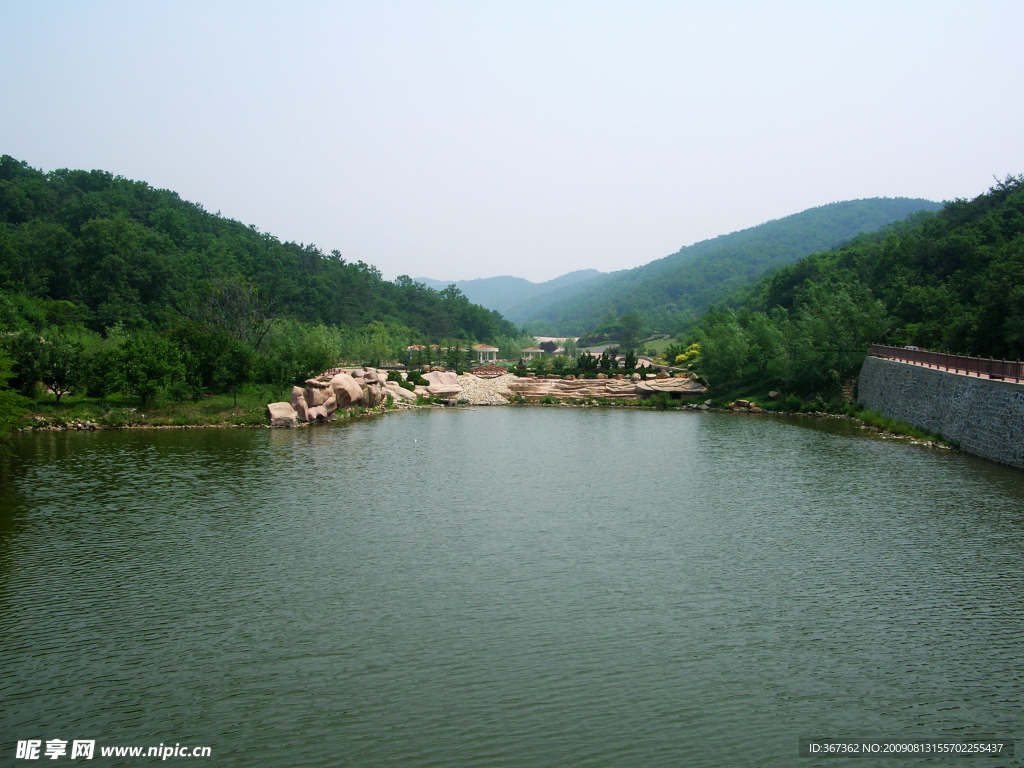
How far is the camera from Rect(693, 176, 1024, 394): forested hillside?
123 feet

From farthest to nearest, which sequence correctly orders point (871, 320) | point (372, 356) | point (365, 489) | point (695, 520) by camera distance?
1. point (372, 356)
2. point (871, 320)
3. point (365, 489)
4. point (695, 520)

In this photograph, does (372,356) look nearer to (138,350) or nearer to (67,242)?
(67,242)

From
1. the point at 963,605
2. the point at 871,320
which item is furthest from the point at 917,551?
the point at 871,320

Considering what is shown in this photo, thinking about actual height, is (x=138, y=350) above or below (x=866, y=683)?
above

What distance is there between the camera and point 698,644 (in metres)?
12.2

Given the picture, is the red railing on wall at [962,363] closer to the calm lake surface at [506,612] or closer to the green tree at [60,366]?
the calm lake surface at [506,612]

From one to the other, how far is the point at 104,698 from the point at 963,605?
15.1 metres

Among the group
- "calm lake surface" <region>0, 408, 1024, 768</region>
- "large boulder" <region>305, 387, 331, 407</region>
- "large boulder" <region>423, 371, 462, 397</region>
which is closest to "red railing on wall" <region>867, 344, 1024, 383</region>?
"calm lake surface" <region>0, 408, 1024, 768</region>

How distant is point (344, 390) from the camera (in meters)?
44.7

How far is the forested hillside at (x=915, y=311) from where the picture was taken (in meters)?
37.6

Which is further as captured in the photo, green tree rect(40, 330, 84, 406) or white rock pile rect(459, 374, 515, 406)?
white rock pile rect(459, 374, 515, 406)

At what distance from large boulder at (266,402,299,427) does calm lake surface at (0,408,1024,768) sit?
12.6 m

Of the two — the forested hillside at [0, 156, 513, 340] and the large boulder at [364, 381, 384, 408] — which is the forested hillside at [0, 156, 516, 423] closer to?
the forested hillside at [0, 156, 513, 340]

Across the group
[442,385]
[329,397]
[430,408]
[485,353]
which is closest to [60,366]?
[329,397]
